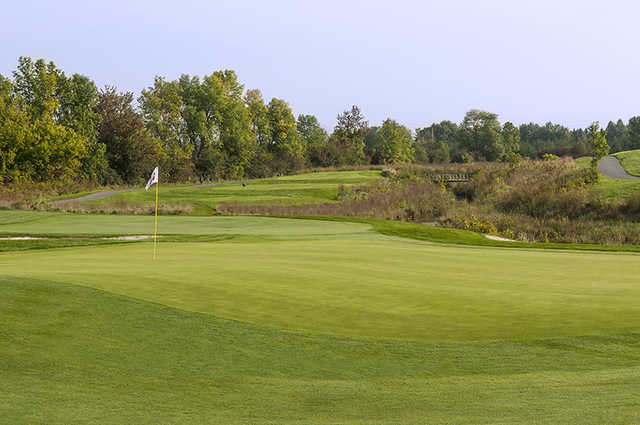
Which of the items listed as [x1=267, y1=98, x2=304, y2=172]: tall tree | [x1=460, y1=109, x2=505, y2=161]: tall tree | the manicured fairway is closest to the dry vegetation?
the manicured fairway

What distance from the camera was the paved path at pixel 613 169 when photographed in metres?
47.6

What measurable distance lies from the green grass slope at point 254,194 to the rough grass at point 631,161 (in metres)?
22.2

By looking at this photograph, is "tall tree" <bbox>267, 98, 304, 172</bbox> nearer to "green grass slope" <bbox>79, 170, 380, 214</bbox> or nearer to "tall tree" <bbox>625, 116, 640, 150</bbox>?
"green grass slope" <bbox>79, 170, 380, 214</bbox>

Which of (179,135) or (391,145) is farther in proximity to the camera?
(391,145)

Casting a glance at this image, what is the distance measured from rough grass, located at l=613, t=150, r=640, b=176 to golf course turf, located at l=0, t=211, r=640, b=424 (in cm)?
4371

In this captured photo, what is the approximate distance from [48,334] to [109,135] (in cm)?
5788

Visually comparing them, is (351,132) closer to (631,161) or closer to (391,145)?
(391,145)

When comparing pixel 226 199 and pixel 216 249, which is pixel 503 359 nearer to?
pixel 216 249

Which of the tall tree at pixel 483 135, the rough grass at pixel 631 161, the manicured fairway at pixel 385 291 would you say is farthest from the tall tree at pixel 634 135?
the manicured fairway at pixel 385 291

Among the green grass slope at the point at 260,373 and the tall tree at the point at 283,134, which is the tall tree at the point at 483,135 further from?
the green grass slope at the point at 260,373

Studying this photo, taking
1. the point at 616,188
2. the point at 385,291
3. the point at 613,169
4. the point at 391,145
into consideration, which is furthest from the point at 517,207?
the point at 391,145

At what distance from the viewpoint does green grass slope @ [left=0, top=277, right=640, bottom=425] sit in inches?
172

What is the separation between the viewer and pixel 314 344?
21.6 feet

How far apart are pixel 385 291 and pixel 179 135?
6738 centimetres
